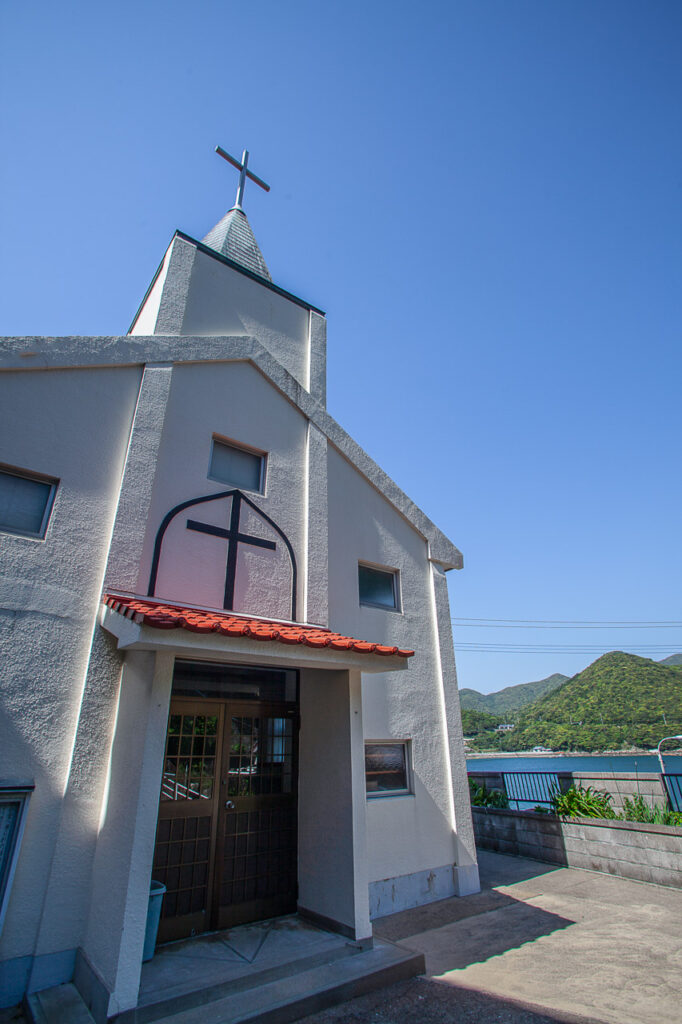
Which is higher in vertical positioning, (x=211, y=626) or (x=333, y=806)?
(x=211, y=626)

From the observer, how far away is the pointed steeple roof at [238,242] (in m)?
10.2

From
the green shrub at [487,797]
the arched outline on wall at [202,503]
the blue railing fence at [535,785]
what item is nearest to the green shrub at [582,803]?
the blue railing fence at [535,785]

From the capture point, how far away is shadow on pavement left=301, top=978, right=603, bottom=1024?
3.93 m

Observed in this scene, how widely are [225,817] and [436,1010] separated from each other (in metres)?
2.81

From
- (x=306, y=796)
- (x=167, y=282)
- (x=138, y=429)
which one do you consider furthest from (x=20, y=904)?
(x=167, y=282)

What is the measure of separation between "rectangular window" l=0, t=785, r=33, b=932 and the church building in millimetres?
17

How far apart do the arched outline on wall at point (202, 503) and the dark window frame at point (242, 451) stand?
202 millimetres

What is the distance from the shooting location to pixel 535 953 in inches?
206

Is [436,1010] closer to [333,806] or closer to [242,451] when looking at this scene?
[333,806]

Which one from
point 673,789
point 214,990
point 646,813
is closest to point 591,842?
point 646,813

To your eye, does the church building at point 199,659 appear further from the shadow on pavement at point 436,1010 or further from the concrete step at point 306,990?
the shadow on pavement at point 436,1010

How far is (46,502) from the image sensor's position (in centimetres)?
550

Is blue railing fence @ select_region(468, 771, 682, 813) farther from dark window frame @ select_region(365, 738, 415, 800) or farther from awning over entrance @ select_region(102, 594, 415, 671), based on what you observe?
awning over entrance @ select_region(102, 594, 415, 671)

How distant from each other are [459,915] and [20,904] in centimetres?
546
